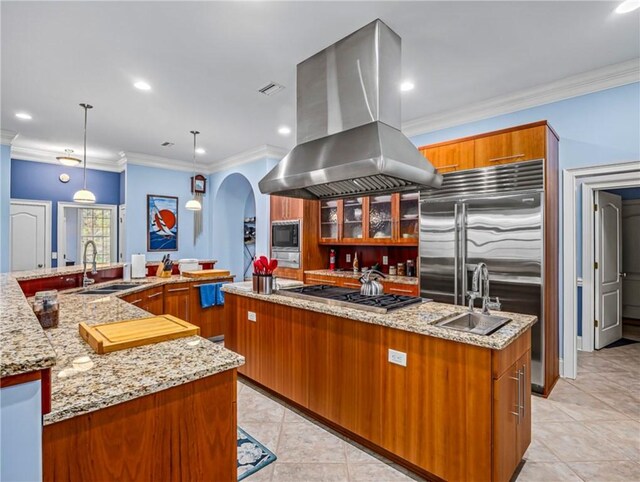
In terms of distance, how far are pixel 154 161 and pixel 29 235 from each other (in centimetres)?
242

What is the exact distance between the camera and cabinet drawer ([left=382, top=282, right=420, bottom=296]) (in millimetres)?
3885

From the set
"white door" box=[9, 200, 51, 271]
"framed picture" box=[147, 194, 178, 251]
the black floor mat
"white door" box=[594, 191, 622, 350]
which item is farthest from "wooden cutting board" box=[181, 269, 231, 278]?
the black floor mat

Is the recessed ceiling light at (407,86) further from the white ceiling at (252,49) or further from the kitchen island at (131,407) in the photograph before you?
the kitchen island at (131,407)

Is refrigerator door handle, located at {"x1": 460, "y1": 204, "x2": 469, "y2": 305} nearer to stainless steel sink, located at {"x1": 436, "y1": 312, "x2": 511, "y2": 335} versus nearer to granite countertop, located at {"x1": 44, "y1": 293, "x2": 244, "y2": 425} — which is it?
stainless steel sink, located at {"x1": 436, "y1": 312, "x2": 511, "y2": 335}

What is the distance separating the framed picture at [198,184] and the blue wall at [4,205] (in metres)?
2.75

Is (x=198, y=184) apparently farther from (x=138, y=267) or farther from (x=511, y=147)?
(x=511, y=147)

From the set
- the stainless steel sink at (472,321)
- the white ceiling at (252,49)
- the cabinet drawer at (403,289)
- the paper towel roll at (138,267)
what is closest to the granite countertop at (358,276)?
the cabinet drawer at (403,289)

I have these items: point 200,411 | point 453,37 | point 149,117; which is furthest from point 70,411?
point 149,117

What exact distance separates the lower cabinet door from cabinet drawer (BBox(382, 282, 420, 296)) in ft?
6.58

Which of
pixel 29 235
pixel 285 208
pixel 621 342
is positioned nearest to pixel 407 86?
pixel 285 208

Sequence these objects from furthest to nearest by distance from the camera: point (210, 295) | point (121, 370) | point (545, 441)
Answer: point (210, 295)
point (545, 441)
point (121, 370)

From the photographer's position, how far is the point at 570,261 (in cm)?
343

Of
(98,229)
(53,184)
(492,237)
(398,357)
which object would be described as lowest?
(398,357)

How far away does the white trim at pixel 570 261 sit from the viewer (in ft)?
11.0
